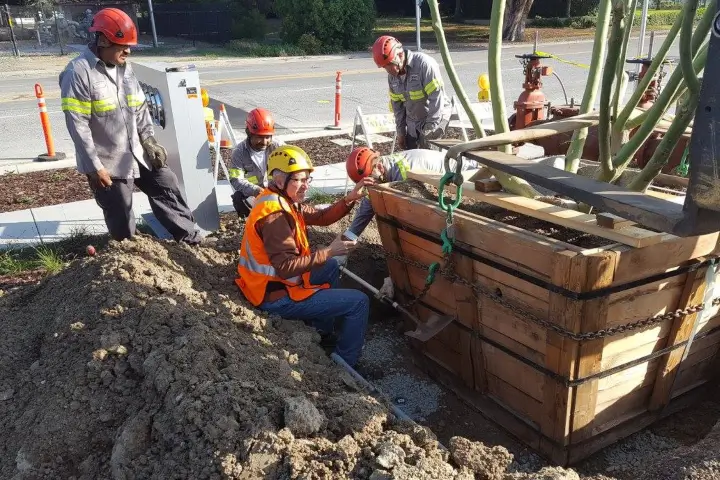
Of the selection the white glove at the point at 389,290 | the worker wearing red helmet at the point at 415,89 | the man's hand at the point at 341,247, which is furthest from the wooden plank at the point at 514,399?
the worker wearing red helmet at the point at 415,89

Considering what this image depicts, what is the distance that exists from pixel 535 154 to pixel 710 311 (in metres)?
2.81

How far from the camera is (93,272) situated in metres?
4.32

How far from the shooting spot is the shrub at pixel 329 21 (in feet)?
84.3

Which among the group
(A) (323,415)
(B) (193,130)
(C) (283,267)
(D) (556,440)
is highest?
(B) (193,130)

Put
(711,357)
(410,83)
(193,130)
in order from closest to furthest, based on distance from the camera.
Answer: (711,357) < (193,130) < (410,83)

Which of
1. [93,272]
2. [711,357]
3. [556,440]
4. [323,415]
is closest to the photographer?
[323,415]

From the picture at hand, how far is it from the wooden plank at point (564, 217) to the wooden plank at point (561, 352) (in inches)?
10.9

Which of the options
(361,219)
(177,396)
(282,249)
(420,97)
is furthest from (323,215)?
(420,97)

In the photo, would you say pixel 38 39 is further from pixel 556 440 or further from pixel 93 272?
pixel 556 440

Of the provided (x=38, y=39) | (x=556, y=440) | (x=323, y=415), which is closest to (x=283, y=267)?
(x=323, y=415)

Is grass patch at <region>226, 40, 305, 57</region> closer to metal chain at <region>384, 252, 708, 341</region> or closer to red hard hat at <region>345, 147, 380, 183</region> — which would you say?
red hard hat at <region>345, 147, 380, 183</region>

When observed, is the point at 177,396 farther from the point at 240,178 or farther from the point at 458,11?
the point at 458,11

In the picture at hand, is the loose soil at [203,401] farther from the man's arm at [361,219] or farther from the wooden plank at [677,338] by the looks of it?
the man's arm at [361,219]

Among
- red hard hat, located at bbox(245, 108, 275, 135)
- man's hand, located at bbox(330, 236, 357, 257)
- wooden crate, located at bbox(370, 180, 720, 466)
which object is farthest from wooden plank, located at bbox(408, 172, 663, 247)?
red hard hat, located at bbox(245, 108, 275, 135)
